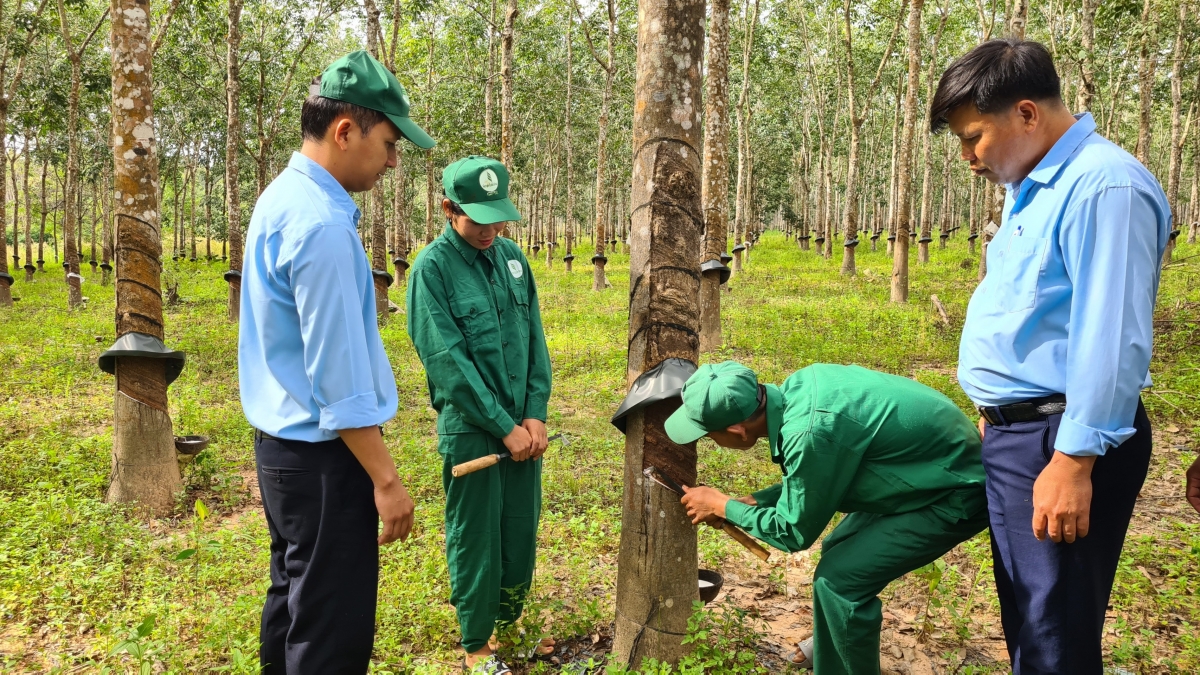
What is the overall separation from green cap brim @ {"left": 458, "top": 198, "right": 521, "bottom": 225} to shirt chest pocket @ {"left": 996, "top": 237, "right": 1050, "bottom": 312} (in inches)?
63.6

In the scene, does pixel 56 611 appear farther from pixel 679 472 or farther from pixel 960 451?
pixel 960 451

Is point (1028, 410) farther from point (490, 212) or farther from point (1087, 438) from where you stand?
point (490, 212)

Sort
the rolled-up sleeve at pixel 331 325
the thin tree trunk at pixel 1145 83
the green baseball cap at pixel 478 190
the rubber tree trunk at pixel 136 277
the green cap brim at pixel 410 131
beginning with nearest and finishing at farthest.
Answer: the rolled-up sleeve at pixel 331 325 → the green cap brim at pixel 410 131 → the green baseball cap at pixel 478 190 → the rubber tree trunk at pixel 136 277 → the thin tree trunk at pixel 1145 83

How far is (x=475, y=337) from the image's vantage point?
2.83 meters

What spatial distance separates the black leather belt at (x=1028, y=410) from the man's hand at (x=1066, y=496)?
13cm

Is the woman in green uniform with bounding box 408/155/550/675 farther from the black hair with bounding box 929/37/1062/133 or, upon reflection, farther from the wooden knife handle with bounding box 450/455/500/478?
the black hair with bounding box 929/37/1062/133

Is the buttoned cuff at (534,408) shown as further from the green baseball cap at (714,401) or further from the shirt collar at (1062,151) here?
the shirt collar at (1062,151)

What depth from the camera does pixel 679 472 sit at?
2645mm

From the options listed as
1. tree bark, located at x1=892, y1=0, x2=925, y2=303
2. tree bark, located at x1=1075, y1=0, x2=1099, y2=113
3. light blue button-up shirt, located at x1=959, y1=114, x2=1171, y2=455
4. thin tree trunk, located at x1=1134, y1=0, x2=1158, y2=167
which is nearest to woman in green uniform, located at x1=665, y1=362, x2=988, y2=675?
light blue button-up shirt, located at x1=959, y1=114, x2=1171, y2=455

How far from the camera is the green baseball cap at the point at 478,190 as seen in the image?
2.75 meters

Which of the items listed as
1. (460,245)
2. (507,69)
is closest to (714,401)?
(460,245)

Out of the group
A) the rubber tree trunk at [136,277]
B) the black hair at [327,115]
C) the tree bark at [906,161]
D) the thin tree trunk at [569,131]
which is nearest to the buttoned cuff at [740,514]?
the black hair at [327,115]

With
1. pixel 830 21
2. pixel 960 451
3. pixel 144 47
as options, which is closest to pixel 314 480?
pixel 960 451

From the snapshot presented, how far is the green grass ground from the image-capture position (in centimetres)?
309
